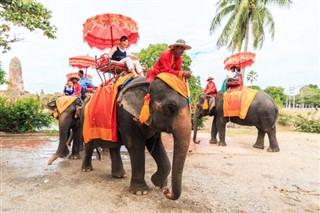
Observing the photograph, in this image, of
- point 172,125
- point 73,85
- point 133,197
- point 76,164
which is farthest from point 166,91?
point 73,85

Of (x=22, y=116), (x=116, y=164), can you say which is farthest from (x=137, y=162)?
(x=22, y=116)

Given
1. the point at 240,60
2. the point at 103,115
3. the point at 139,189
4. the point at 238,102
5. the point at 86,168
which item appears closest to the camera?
the point at 139,189

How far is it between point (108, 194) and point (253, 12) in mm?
18781

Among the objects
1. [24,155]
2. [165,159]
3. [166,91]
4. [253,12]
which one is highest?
[253,12]

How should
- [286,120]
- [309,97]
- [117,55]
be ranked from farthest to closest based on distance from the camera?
[309,97] < [286,120] < [117,55]

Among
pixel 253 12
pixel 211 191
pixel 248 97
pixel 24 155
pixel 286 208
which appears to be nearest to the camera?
pixel 286 208

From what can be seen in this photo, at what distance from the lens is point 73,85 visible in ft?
24.3

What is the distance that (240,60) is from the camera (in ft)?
34.5

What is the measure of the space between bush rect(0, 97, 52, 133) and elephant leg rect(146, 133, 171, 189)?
9.01 m

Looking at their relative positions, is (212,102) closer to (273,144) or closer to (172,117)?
(273,144)

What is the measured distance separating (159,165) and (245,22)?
18226 millimetres

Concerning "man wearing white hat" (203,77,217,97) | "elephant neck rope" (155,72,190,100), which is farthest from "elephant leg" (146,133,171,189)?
"man wearing white hat" (203,77,217,97)

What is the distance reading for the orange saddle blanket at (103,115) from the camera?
4461 mm

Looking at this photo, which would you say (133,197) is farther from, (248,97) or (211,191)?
(248,97)
